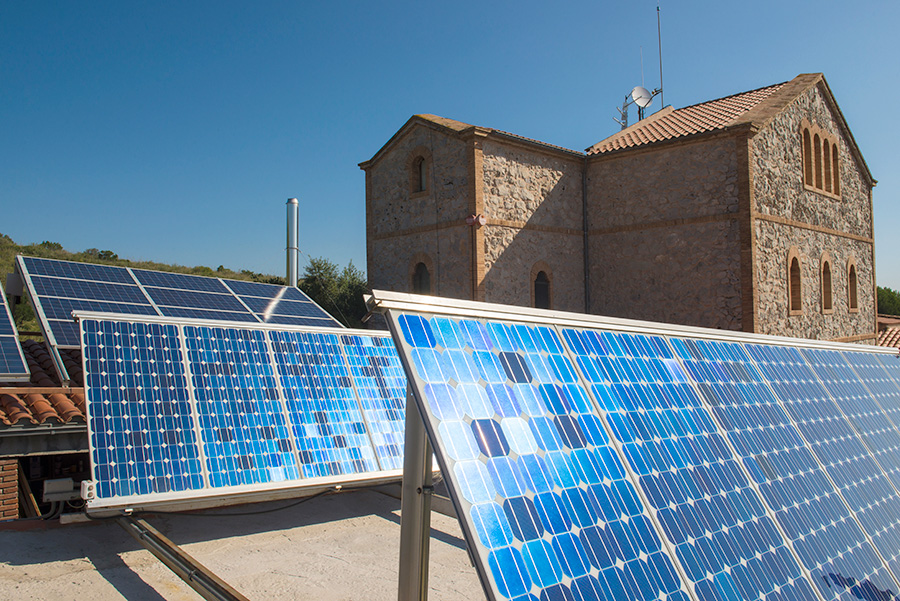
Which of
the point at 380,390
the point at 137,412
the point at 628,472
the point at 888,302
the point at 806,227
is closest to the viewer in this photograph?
the point at 628,472

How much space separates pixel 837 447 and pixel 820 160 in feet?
69.3

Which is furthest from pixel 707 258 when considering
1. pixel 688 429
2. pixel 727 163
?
pixel 688 429

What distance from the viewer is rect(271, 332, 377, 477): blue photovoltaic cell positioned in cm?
561

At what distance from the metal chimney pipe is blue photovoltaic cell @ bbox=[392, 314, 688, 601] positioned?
19158mm

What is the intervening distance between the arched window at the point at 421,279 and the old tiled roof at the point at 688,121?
6.68 m

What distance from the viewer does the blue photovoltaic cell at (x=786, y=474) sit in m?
2.80

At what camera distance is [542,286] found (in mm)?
19391

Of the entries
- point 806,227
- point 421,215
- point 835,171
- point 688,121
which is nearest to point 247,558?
point 421,215

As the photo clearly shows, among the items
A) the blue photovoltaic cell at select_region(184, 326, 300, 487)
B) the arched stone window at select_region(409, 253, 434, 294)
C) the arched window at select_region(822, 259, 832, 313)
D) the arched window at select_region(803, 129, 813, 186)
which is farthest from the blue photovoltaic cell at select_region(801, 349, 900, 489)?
the arched window at select_region(822, 259, 832, 313)

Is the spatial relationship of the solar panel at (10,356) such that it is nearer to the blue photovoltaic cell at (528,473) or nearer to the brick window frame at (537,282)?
the blue photovoltaic cell at (528,473)

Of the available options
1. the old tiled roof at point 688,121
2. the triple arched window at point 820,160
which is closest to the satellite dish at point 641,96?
the old tiled roof at point 688,121

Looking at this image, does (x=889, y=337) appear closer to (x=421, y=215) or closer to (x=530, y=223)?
(x=530, y=223)

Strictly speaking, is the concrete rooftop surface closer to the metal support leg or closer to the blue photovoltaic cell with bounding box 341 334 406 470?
the blue photovoltaic cell with bounding box 341 334 406 470

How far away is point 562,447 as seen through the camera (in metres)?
2.24
